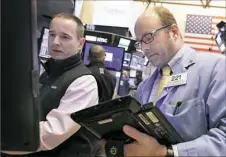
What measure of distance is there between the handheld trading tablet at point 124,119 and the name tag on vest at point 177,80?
0.84 feet

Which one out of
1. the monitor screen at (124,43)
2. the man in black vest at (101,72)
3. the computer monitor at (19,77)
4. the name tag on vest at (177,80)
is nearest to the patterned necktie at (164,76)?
the name tag on vest at (177,80)

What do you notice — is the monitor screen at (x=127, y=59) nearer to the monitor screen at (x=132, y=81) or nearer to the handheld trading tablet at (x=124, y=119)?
the monitor screen at (x=132, y=81)

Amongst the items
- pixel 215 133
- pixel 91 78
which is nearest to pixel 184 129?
pixel 215 133

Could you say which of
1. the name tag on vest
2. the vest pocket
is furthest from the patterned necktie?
the vest pocket

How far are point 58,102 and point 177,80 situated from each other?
Answer: 61cm

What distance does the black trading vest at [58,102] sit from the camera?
173 cm

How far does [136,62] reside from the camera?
22.7ft

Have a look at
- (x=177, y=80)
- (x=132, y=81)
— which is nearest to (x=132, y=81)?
(x=132, y=81)

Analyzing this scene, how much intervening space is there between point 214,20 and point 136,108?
32.8 feet

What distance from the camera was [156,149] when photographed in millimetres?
1232

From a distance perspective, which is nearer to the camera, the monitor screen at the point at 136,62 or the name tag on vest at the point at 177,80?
the name tag on vest at the point at 177,80

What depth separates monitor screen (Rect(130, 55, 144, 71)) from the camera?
22.1 feet

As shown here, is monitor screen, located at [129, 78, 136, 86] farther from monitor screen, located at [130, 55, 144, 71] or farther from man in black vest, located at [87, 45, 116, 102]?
man in black vest, located at [87, 45, 116, 102]

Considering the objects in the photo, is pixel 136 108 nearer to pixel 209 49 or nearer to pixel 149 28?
pixel 149 28
